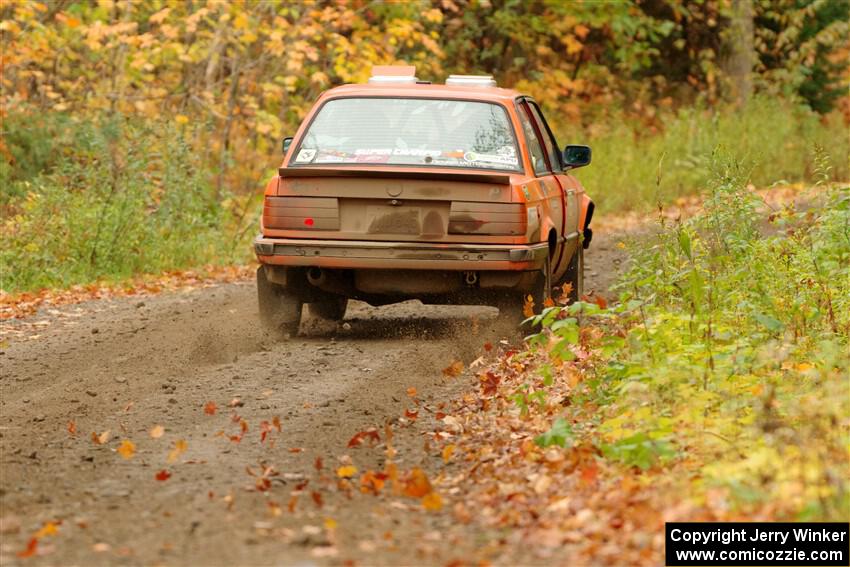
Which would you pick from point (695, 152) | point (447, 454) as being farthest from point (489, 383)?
point (695, 152)

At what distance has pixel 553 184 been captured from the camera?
1077 centimetres

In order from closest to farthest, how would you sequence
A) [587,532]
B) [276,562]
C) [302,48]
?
1. [276,562]
2. [587,532]
3. [302,48]

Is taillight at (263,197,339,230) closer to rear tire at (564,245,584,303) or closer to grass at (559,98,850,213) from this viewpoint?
rear tire at (564,245,584,303)

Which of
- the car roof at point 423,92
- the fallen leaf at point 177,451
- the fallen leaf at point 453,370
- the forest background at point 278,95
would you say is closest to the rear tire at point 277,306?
the car roof at point 423,92

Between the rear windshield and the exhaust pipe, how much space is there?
78cm

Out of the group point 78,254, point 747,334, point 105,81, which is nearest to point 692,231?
point 747,334

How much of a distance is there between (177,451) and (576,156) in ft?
18.1

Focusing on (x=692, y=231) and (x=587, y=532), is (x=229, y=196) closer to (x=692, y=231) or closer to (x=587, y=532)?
(x=692, y=231)

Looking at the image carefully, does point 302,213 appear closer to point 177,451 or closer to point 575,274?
point 575,274

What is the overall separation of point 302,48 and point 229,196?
2.91m

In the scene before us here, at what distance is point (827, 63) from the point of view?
98.5ft

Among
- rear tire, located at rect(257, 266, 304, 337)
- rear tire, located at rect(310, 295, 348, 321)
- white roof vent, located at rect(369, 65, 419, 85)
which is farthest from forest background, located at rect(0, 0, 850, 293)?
rear tire, located at rect(257, 266, 304, 337)

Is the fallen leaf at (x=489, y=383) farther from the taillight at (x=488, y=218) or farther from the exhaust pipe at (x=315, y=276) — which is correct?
the exhaust pipe at (x=315, y=276)

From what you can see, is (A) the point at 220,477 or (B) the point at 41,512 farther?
(A) the point at 220,477
